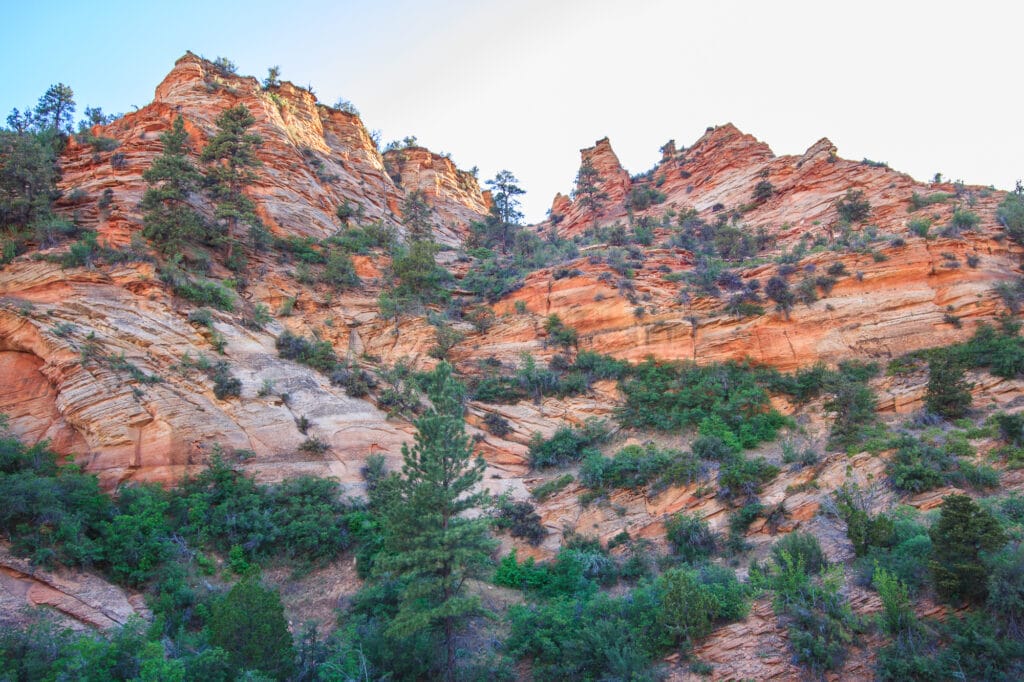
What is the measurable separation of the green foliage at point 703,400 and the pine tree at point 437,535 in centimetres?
1034

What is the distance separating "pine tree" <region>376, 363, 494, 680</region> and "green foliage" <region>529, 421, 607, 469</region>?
7445mm

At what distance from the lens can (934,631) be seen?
353 inches

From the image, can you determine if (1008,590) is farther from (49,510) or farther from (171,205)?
(171,205)

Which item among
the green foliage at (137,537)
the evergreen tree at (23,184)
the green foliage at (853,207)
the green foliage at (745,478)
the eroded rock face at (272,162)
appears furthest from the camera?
the green foliage at (853,207)

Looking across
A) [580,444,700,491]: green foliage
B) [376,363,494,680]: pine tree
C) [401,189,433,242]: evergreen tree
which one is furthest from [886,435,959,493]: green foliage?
[401,189,433,242]: evergreen tree

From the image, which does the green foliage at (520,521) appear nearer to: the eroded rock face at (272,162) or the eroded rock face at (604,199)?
the eroded rock face at (272,162)

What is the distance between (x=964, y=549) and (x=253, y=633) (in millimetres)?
13667

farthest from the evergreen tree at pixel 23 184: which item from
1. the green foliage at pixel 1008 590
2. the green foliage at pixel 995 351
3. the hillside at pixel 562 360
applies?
the green foliage at pixel 995 351

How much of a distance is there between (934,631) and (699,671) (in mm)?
4176

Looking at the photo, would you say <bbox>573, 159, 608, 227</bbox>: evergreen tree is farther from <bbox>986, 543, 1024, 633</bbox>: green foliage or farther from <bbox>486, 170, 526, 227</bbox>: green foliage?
<bbox>986, 543, 1024, 633</bbox>: green foliage

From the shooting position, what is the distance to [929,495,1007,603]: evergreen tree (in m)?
8.98

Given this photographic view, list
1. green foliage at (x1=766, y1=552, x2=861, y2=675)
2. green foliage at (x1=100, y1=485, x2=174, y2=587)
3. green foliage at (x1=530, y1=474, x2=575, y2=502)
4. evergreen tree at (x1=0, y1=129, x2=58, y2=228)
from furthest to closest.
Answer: evergreen tree at (x1=0, y1=129, x2=58, y2=228)
green foliage at (x1=530, y1=474, x2=575, y2=502)
green foliage at (x1=100, y1=485, x2=174, y2=587)
green foliage at (x1=766, y1=552, x2=861, y2=675)

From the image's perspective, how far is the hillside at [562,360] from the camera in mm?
13852

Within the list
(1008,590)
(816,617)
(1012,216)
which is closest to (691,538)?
(816,617)
